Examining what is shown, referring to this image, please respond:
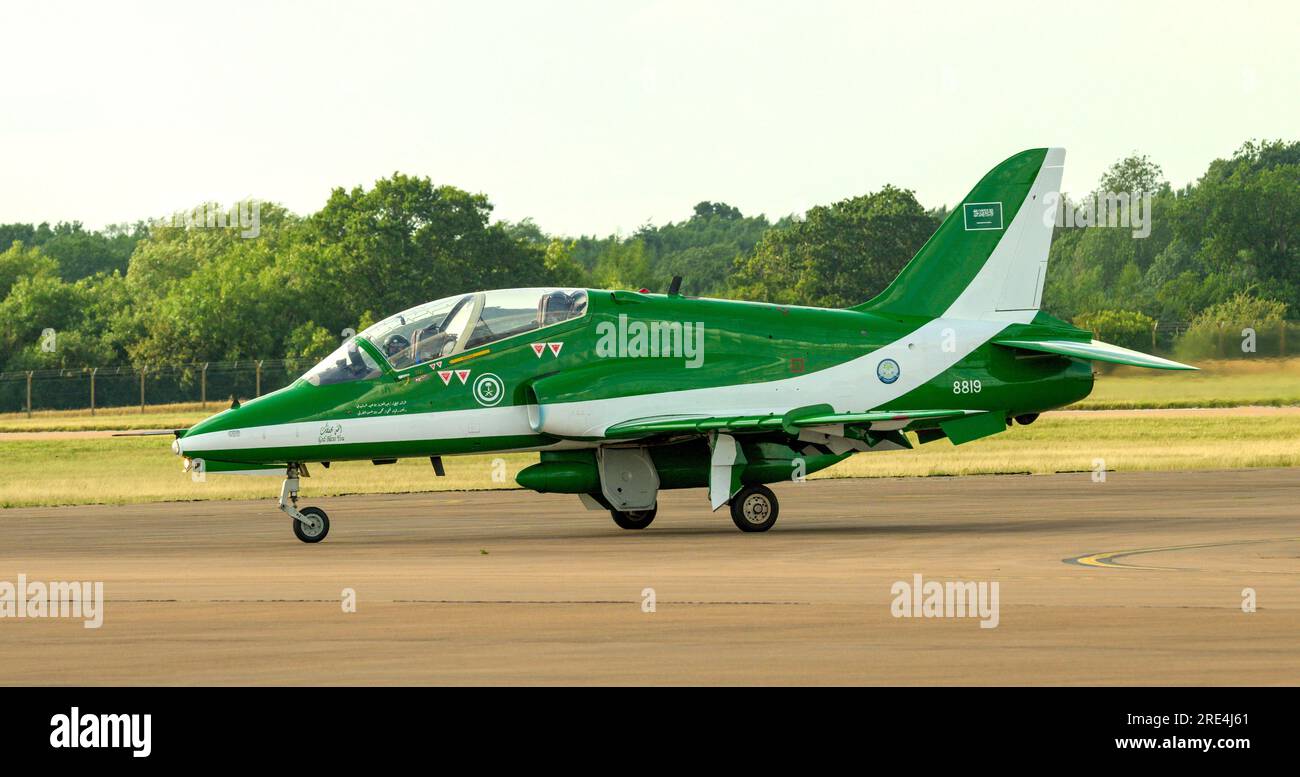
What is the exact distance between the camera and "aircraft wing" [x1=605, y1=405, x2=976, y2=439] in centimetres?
2441

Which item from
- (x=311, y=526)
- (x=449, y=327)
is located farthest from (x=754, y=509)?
(x=311, y=526)

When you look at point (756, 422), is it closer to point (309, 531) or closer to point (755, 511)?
point (755, 511)

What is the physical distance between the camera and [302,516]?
971 inches

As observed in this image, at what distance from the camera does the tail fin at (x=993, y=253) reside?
88.9 ft

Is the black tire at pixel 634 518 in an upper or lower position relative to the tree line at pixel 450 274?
lower

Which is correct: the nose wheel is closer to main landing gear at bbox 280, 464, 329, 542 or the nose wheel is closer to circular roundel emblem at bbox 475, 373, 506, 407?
main landing gear at bbox 280, 464, 329, 542

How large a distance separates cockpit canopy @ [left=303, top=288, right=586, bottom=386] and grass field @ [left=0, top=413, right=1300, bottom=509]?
929cm

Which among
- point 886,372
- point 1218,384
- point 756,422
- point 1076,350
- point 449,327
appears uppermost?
point 449,327

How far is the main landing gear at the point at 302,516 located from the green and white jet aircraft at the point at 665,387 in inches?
1.2

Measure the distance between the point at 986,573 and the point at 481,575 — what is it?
519 centimetres

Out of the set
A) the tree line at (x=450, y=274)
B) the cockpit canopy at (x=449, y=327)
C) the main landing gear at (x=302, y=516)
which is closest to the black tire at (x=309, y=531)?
the main landing gear at (x=302, y=516)

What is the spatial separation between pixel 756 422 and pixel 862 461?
62.9ft

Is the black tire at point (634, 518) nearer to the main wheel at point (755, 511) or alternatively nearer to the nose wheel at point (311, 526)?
the main wheel at point (755, 511)

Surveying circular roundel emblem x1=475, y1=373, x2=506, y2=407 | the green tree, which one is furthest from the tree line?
circular roundel emblem x1=475, y1=373, x2=506, y2=407
